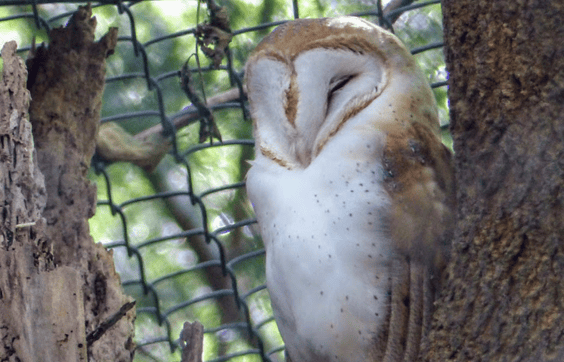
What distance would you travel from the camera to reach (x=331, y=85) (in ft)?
3.65

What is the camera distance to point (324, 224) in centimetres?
100

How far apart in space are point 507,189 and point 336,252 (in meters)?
0.26

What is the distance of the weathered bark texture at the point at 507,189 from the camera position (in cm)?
74

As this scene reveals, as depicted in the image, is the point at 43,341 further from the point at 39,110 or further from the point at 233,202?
the point at 233,202

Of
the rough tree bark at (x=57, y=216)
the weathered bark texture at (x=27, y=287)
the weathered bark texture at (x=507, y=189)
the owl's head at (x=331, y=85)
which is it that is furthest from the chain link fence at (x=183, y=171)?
the weathered bark texture at (x=507, y=189)

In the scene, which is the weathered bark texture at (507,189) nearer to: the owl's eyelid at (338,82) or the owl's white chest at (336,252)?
the owl's white chest at (336,252)

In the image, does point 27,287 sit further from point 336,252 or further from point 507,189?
point 507,189

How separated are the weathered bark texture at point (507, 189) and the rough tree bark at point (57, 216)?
0.39 m

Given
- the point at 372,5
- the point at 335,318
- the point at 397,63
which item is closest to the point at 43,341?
the point at 335,318

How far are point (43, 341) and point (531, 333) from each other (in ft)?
1.59

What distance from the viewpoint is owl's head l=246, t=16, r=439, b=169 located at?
106 centimetres

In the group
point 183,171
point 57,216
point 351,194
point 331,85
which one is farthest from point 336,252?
point 183,171

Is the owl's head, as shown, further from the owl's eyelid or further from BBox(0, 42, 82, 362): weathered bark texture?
BBox(0, 42, 82, 362): weathered bark texture

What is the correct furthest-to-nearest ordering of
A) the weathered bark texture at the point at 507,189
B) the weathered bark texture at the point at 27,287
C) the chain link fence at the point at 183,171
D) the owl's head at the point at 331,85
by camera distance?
the chain link fence at the point at 183,171
the owl's head at the point at 331,85
the weathered bark texture at the point at 27,287
the weathered bark texture at the point at 507,189
